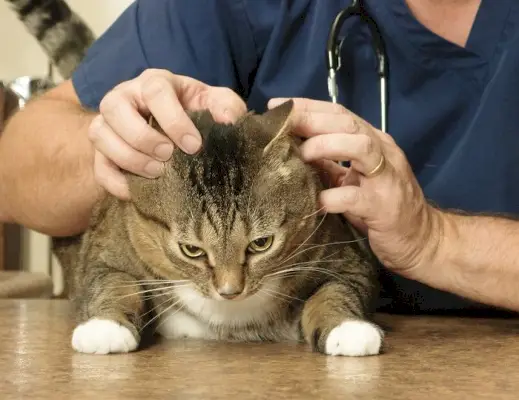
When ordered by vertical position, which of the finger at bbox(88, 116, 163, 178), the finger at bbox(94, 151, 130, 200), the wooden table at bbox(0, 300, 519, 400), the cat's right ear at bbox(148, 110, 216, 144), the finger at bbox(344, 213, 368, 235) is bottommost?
the wooden table at bbox(0, 300, 519, 400)

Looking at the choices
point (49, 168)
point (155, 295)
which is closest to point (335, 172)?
point (155, 295)

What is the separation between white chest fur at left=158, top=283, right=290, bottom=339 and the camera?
1.05 m

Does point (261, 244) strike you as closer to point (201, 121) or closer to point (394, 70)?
point (201, 121)

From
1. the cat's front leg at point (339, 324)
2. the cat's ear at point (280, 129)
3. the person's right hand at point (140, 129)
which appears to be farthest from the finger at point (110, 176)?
the cat's front leg at point (339, 324)

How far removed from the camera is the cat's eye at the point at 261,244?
0.96 m

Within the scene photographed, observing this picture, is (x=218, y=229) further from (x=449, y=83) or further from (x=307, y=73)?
(x=449, y=83)

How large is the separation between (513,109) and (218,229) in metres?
0.60

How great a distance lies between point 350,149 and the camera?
0.92 metres

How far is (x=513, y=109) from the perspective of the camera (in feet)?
4.05

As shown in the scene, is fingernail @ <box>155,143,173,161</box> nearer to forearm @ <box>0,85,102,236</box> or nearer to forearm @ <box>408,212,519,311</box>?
forearm @ <box>0,85,102,236</box>

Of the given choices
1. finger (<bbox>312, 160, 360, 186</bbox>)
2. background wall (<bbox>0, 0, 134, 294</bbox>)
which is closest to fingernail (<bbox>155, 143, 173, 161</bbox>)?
finger (<bbox>312, 160, 360, 186</bbox>)

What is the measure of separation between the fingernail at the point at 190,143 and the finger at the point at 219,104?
4.1 inches

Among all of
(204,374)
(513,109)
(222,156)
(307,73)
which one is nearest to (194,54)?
(307,73)

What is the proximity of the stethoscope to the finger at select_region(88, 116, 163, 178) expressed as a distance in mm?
379
